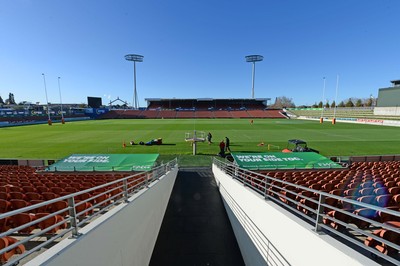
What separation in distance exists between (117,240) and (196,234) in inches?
142


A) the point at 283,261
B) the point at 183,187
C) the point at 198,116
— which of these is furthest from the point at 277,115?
the point at 283,261

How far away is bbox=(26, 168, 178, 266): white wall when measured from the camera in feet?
9.21

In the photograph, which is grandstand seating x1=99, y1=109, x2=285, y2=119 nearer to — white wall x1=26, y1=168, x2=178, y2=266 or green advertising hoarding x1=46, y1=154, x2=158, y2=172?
green advertising hoarding x1=46, y1=154, x2=158, y2=172

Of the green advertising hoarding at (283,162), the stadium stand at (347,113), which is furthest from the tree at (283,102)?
the green advertising hoarding at (283,162)

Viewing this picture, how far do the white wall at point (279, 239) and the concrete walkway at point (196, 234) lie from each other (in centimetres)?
59

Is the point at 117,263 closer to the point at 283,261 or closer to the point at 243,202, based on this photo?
the point at 283,261

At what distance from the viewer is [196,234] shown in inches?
277

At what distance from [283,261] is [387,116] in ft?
270

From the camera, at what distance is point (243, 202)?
6449mm

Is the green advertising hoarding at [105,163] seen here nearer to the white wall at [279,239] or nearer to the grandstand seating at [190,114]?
the white wall at [279,239]

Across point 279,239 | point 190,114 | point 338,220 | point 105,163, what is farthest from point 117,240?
point 190,114

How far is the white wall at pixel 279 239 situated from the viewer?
2861 mm

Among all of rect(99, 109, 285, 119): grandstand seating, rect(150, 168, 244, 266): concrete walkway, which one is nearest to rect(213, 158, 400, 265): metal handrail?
rect(150, 168, 244, 266): concrete walkway

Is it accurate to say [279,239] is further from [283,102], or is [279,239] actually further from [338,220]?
[283,102]
